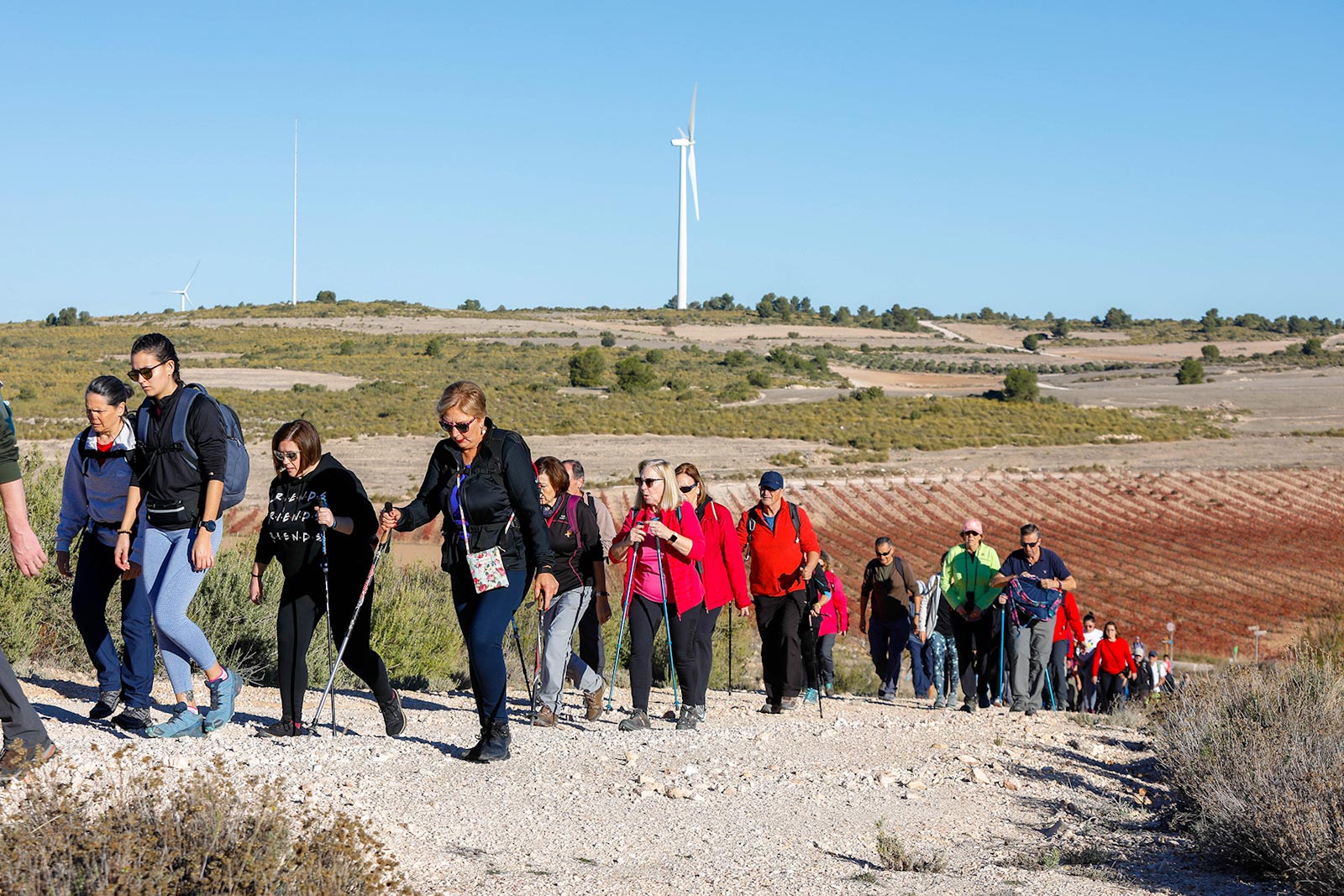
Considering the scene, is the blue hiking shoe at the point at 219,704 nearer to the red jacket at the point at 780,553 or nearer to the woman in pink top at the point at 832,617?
the red jacket at the point at 780,553

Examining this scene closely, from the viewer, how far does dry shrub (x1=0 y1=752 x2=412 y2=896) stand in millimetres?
3758

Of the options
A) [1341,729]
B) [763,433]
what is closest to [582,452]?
[763,433]

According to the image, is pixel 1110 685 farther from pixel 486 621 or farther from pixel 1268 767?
pixel 486 621

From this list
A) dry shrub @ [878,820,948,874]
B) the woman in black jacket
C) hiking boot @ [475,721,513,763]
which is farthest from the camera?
hiking boot @ [475,721,513,763]

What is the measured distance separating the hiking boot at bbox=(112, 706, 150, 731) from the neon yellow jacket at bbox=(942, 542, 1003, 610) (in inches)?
262

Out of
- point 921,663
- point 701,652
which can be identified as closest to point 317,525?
point 701,652

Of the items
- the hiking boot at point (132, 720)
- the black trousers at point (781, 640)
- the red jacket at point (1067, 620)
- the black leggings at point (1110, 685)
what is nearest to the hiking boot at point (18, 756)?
the hiking boot at point (132, 720)

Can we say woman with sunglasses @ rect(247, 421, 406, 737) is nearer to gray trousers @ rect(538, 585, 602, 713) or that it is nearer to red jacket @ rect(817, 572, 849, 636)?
gray trousers @ rect(538, 585, 602, 713)

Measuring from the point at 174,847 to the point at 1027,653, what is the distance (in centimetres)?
815

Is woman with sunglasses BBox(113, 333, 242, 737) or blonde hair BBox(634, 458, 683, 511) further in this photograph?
blonde hair BBox(634, 458, 683, 511)

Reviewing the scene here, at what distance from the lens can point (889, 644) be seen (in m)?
12.1

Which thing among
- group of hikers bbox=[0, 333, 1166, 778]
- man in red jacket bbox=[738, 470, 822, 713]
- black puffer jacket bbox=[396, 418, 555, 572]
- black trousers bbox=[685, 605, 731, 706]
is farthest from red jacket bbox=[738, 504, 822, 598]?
black puffer jacket bbox=[396, 418, 555, 572]

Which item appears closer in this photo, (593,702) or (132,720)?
(132,720)

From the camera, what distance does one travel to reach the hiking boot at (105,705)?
21.7 feet
